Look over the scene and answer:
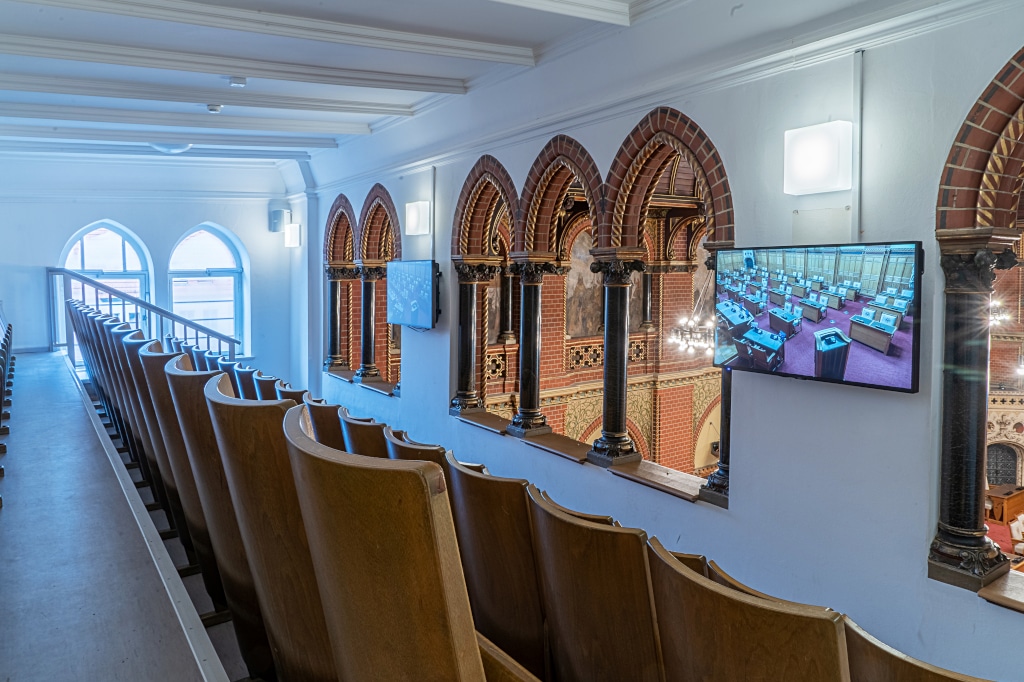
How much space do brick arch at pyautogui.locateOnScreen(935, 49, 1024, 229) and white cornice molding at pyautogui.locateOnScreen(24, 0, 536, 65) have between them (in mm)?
3354

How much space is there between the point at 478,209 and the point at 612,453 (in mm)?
2821

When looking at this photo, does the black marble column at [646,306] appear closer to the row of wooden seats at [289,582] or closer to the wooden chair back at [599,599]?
the wooden chair back at [599,599]

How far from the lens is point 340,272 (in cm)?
1032

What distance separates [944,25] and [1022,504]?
39.3 feet

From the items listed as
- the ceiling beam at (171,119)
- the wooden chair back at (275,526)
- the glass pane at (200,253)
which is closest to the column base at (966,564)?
the wooden chair back at (275,526)

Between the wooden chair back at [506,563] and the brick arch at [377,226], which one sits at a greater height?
the brick arch at [377,226]

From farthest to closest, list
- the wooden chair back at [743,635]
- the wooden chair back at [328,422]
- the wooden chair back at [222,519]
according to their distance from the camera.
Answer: the wooden chair back at [328,422] < the wooden chair back at [743,635] < the wooden chair back at [222,519]

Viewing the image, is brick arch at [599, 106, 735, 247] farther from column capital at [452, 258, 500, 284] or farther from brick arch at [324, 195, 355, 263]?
brick arch at [324, 195, 355, 263]

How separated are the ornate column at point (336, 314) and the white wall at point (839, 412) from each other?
5287 mm

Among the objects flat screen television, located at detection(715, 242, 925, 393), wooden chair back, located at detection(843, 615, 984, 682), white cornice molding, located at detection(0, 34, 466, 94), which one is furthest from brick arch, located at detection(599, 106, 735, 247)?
wooden chair back, located at detection(843, 615, 984, 682)

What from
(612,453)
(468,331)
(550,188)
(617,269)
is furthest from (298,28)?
(612,453)

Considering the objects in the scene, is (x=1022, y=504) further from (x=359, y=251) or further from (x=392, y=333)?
(x=359, y=251)

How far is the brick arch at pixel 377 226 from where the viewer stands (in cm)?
863

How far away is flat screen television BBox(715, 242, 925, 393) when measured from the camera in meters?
3.50
